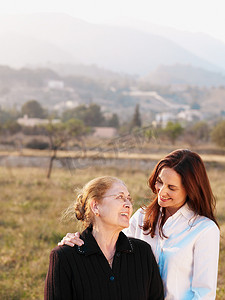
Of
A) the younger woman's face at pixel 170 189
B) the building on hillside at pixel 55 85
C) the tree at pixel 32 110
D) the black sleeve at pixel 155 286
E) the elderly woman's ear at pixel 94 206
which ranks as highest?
the building on hillside at pixel 55 85

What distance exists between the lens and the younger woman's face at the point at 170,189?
2.35 metres

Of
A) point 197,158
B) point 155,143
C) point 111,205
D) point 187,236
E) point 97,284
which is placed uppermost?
point 197,158

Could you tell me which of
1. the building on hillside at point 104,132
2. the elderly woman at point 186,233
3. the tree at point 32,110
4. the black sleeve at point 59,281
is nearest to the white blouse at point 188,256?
the elderly woman at point 186,233

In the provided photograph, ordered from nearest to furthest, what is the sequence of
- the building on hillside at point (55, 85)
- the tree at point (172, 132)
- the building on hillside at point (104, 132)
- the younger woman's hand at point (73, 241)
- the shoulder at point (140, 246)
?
the younger woman's hand at point (73, 241), the shoulder at point (140, 246), the tree at point (172, 132), the building on hillside at point (104, 132), the building on hillside at point (55, 85)

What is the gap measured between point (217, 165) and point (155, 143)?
13.1 meters

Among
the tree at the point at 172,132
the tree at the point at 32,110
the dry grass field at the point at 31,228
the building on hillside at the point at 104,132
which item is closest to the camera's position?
the dry grass field at the point at 31,228

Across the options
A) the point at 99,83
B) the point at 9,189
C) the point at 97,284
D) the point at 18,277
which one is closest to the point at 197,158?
the point at 97,284

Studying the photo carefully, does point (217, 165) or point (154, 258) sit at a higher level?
point (154, 258)

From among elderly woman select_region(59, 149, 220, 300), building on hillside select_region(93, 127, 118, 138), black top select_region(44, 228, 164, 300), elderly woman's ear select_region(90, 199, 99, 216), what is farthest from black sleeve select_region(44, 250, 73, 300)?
building on hillside select_region(93, 127, 118, 138)

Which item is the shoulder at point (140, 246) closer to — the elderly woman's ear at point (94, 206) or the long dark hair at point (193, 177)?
the long dark hair at point (193, 177)

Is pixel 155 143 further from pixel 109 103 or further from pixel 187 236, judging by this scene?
pixel 109 103

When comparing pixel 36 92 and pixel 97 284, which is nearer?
pixel 97 284

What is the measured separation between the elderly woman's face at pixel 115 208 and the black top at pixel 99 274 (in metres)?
0.13

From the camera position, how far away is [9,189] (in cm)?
1377
